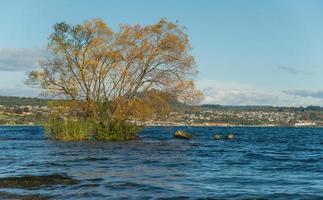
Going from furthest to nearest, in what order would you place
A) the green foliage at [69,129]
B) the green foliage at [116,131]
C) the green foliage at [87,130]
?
1. the green foliage at [116,131]
2. the green foliage at [87,130]
3. the green foliage at [69,129]

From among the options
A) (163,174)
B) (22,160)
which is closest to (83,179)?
(163,174)

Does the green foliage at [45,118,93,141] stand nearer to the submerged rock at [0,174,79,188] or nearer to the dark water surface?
the dark water surface

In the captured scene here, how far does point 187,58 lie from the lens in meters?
52.7

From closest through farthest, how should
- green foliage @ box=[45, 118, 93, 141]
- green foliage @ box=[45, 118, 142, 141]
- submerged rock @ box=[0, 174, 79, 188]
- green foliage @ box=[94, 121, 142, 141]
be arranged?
submerged rock @ box=[0, 174, 79, 188], green foliage @ box=[45, 118, 93, 141], green foliage @ box=[45, 118, 142, 141], green foliage @ box=[94, 121, 142, 141]

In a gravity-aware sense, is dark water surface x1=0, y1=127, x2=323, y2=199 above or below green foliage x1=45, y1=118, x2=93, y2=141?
below

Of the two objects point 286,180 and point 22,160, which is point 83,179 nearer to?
point 286,180

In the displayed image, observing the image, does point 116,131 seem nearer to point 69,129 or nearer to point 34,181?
point 69,129

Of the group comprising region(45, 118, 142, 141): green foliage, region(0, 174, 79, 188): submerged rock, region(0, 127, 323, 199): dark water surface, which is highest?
region(45, 118, 142, 141): green foliage

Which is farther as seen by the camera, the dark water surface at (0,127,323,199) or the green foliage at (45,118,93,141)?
the green foliage at (45,118,93,141)

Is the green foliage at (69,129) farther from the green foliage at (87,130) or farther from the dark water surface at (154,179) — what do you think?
the dark water surface at (154,179)

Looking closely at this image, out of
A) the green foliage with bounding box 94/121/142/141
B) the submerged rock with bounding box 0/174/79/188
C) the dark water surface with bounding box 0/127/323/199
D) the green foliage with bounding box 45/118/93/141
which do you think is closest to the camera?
the dark water surface with bounding box 0/127/323/199

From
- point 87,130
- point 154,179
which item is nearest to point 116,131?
point 87,130

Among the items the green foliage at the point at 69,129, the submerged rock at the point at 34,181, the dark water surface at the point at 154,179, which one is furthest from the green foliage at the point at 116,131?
the submerged rock at the point at 34,181

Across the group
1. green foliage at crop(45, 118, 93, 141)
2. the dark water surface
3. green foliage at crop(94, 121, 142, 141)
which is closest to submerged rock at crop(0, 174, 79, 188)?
the dark water surface
